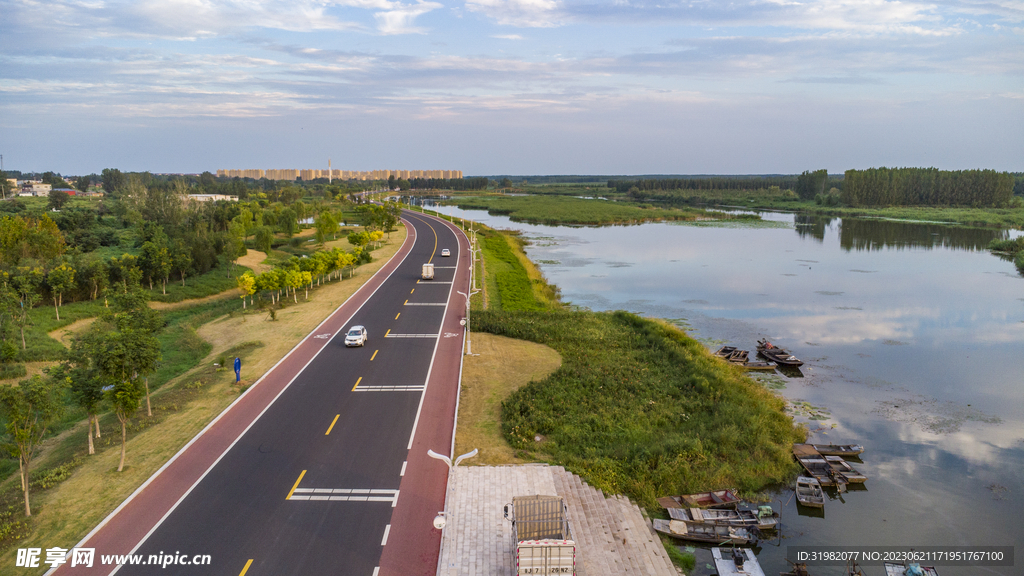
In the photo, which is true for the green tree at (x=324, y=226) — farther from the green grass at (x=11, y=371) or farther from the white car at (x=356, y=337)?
the green grass at (x=11, y=371)

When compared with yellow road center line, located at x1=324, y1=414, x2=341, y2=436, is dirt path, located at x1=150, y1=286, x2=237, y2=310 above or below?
below

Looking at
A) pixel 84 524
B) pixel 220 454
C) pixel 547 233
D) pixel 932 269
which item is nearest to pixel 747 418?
pixel 220 454

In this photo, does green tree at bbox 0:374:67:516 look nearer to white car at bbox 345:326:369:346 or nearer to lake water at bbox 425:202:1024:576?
white car at bbox 345:326:369:346

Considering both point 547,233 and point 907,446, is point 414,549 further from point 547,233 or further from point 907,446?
point 547,233

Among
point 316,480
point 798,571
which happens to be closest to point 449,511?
Answer: point 316,480

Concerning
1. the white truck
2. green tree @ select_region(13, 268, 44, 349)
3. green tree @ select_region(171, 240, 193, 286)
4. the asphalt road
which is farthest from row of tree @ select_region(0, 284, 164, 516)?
green tree @ select_region(171, 240, 193, 286)

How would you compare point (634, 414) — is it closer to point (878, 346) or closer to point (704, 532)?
point (704, 532)

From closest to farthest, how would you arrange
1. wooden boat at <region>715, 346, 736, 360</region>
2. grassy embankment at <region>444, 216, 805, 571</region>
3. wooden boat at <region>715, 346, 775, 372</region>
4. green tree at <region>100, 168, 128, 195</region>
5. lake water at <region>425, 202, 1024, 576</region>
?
lake water at <region>425, 202, 1024, 576</region> → grassy embankment at <region>444, 216, 805, 571</region> → wooden boat at <region>715, 346, 775, 372</region> → wooden boat at <region>715, 346, 736, 360</region> → green tree at <region>100, 168, 128, 195</region>
